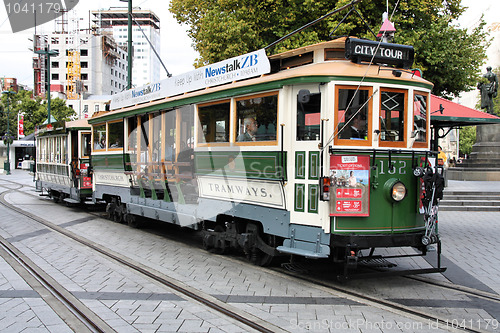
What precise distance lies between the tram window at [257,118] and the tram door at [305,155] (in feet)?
1.25

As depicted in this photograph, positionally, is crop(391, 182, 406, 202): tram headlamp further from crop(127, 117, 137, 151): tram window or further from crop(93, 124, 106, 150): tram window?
crop(93, 124, 106, 150): tram window

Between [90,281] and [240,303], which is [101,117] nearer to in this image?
[90,281]

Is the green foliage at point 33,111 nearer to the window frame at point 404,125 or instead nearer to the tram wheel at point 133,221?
the tram wheel at point 133,221

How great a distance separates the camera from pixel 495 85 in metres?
25.3

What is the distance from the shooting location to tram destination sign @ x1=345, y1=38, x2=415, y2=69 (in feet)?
21.0

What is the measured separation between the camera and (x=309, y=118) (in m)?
6.46

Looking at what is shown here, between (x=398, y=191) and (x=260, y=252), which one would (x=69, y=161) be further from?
(x=398, y=191)

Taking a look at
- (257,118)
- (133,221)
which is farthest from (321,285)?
(133,221)

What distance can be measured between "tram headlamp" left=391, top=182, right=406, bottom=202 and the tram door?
1.09 metres

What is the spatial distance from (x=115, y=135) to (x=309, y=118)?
700 centimetres

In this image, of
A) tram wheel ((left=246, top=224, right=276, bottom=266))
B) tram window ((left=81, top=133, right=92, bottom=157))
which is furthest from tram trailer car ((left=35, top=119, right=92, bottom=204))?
tram wheel ((left=246, top=224, right=276, bottom=266))

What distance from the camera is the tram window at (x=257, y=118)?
6.88 metres

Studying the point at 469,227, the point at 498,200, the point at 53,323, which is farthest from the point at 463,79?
the point at 53,323

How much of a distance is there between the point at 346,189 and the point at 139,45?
172 metres
